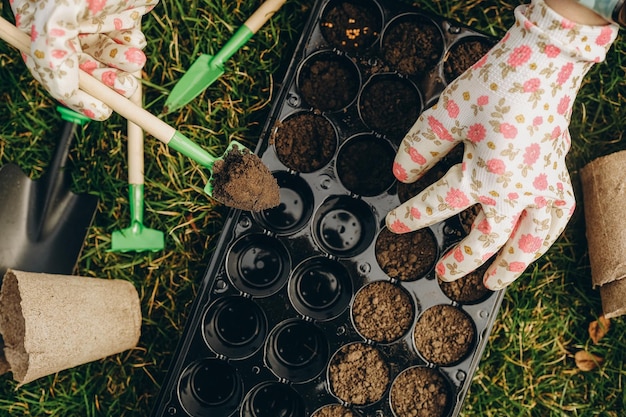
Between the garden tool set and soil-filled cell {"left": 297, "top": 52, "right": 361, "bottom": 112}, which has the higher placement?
soil-filled cell {"left": 297, "top": 52, "right": 361, "bottom": 112}

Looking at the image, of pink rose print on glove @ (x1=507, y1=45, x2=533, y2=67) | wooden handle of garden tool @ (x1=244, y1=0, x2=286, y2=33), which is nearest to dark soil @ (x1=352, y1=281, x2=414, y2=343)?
pink rose print on glove @ (x1=507, y1=45, x2=533, y2=67)

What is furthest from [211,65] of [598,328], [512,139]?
[598,328]

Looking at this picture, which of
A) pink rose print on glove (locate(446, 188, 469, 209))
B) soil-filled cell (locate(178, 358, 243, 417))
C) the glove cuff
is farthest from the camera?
soil-filled cell (locate(178, 358, 243, 417))

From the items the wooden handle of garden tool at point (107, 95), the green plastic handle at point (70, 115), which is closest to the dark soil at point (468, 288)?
the wooden handle of garden tool at point (107, 95)

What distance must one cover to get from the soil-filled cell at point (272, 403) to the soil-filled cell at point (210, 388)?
0.03m

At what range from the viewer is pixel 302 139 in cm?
146

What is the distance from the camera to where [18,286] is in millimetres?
1285

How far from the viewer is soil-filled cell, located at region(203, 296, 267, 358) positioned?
1.48 m

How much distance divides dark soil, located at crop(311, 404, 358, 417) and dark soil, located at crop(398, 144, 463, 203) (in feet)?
1.58

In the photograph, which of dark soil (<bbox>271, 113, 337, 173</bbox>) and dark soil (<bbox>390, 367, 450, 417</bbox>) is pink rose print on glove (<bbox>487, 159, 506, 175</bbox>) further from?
dark soil (<bbox>390, 367, 450, 417</bbox>)

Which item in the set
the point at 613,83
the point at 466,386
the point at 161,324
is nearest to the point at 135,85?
the point at 161,324

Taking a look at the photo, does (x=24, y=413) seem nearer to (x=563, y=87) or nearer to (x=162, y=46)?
(x=162, y=46)

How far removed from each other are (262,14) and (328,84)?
230mm

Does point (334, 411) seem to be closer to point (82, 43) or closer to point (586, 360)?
point (586, 360)
